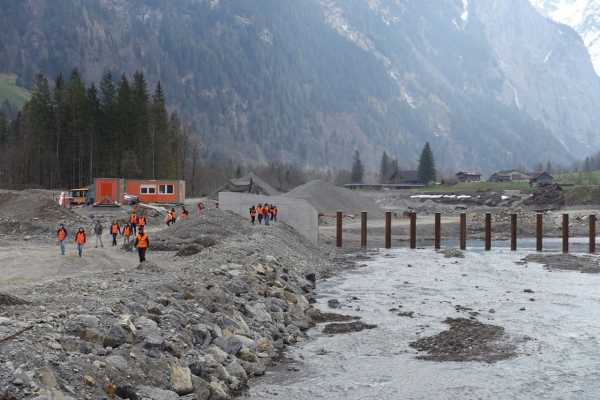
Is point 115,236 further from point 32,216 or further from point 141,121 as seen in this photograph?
point 141,121

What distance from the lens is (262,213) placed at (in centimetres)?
4766

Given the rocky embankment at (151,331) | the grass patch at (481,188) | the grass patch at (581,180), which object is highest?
the grass patch at (581,180)

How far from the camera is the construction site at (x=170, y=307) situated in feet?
37.7

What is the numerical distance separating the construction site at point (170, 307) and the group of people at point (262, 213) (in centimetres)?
184

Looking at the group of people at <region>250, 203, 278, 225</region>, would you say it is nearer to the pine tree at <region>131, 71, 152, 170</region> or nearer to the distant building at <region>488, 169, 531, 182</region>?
the pine tree at <region>131, 71, 152, 170</region>

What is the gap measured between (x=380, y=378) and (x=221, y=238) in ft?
70.3

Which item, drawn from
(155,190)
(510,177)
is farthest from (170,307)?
(510,177)

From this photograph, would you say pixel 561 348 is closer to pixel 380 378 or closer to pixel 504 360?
pixel 504 360

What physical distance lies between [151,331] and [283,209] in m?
39.3

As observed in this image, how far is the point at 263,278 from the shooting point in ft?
85.5

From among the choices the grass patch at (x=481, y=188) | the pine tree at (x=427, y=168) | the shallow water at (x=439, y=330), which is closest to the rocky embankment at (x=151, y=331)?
the shallow water at (x=439, y=330)

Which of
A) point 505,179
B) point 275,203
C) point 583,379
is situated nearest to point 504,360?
point 583,379

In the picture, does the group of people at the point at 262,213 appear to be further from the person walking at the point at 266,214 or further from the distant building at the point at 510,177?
the distant building at the point at 510,177

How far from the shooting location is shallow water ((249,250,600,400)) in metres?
15.5
